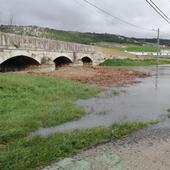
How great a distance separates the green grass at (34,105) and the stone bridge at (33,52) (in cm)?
545

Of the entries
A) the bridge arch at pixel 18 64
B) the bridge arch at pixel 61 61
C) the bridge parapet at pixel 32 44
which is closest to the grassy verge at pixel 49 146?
the bridge parapet at pixel 32 44

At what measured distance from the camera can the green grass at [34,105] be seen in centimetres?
1202

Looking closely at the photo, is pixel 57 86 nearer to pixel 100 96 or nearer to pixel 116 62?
pixel 100 96

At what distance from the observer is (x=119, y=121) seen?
45.0 ft

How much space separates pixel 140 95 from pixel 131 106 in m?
4.77

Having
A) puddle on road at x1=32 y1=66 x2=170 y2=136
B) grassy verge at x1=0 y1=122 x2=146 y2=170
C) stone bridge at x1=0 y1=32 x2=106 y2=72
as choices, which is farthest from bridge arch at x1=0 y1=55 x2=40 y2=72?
grassy verge at x1=0 y1=122 x2=146 y2=170

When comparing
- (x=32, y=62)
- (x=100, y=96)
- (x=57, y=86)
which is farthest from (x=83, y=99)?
(x=32, y=62)

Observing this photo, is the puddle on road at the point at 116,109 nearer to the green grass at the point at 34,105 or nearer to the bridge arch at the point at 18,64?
the green grass at the point at 34,105

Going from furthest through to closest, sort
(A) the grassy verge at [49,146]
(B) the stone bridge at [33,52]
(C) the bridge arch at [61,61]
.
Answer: (C) the bridge arch at [61,61]
(B) the stone bridge at [33,52]
(A) the grassy verge at [49,146]

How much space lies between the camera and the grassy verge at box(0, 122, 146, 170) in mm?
8508

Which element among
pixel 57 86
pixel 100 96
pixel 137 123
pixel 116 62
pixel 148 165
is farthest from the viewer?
pixel 116 62

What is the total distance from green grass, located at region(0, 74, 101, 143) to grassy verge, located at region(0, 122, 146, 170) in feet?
3.58

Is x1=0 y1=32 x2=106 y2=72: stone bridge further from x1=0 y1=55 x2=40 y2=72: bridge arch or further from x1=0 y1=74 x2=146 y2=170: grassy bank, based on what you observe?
x1=0 y1=74 x2=146 y2=170: grassy bank

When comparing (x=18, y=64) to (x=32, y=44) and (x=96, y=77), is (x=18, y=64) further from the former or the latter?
(x=96, y=77)
